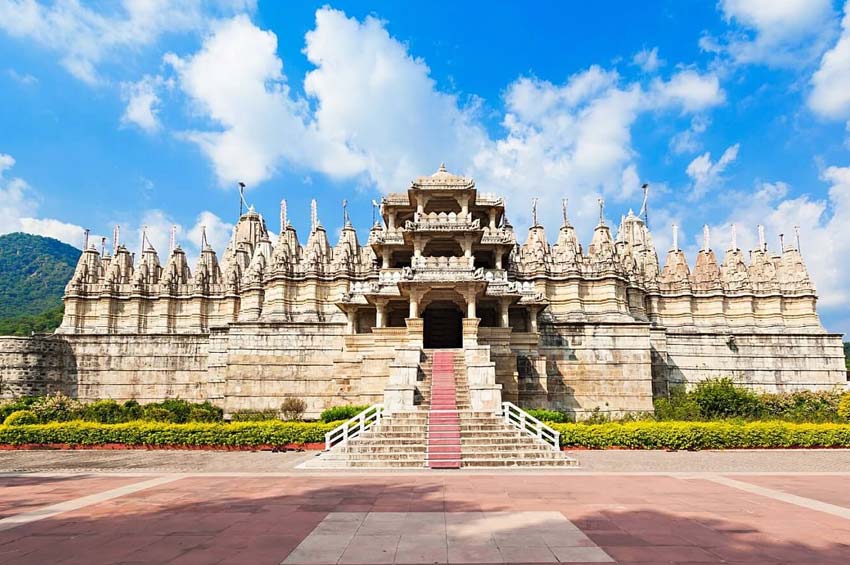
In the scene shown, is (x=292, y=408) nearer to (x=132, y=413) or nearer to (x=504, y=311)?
(x=132, y=413)

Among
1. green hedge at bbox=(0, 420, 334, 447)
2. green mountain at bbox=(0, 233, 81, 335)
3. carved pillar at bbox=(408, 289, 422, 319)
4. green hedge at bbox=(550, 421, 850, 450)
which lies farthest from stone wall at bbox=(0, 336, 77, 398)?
green mountain at bbox=(0, 233, 81, 335)

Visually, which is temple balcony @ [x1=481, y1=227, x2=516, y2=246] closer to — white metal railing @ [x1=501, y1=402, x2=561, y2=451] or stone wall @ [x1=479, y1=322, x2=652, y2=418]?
stone wall @ [x1=479, y1=322, x2=652, y2=418]

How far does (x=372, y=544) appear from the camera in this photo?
793cm

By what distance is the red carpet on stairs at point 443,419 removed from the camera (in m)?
16.9

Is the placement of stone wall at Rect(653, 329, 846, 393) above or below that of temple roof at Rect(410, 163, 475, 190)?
below

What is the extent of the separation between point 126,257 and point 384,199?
2628 centimetres

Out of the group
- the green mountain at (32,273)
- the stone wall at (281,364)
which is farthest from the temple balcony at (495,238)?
the green mountain at (32,273)

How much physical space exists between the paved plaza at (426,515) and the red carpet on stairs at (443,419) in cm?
103

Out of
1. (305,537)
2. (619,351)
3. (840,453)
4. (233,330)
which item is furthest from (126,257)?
(840,453)

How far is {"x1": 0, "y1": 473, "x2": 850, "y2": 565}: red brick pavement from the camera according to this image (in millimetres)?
7703

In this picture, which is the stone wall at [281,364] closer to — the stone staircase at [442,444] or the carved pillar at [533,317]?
the carved pillar at [533,317]

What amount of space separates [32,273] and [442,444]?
454 feet

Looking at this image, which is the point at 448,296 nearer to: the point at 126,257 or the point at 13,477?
the point at 13,477

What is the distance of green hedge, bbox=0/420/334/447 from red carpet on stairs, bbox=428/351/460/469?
464cm
